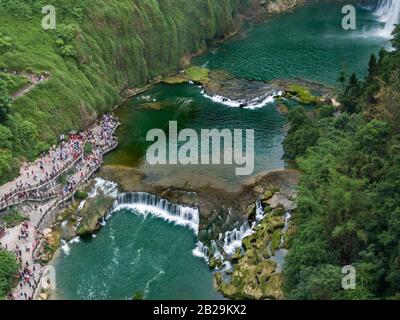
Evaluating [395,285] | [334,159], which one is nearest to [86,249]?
[334,159]

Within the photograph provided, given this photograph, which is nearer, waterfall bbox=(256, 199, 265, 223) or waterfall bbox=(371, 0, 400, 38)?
waterfall bbox=(256, 199, 265, 223)

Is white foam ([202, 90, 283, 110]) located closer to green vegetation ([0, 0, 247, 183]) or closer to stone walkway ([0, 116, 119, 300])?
green vegetation ([0, 0, 247, 183])

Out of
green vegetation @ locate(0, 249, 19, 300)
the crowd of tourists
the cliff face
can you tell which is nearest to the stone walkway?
the crowd of tourists

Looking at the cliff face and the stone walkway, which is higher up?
the cliff face

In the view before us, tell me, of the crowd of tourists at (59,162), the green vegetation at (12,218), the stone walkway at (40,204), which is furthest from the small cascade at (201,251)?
the green vegetation at (12,218)

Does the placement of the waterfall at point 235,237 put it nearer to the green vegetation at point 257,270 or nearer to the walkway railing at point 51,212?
the green vegetation at point 257,270

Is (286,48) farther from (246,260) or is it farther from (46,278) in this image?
(46,278)

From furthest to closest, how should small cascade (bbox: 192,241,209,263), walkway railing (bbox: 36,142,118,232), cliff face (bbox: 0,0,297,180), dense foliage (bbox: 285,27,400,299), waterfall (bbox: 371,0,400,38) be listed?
1. waterfall (bbox: 371,0,400,38)
2. cliff face (bbox: 0,0,297,180)
3. walkway railing (bbox: 36,142,118,232)
4. small cascade (bbox: 192,241,209,263)
5. dense foliage (bbox: 285,27,400,299)
